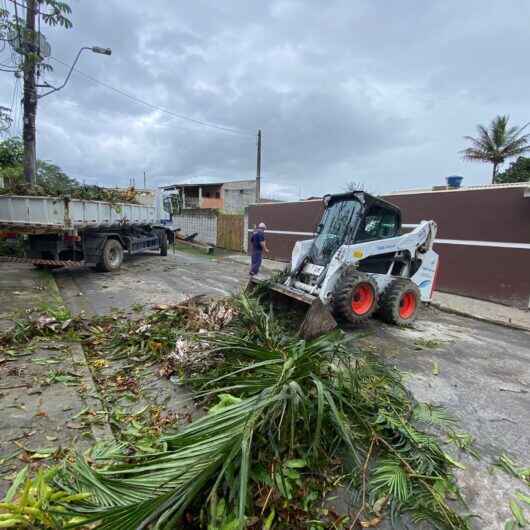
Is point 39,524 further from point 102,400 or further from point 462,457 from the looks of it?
point 462,457

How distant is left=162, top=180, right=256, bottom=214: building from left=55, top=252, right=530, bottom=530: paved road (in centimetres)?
2672

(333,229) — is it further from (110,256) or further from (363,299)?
(110,256)

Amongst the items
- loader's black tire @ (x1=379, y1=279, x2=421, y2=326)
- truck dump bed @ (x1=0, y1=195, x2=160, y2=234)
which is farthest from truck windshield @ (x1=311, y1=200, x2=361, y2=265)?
truck dump bed @ (x1=0, y1=195, x2=160, y2=234)

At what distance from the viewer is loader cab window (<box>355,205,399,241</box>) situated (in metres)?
5.14

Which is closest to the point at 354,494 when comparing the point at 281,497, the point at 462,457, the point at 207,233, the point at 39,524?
the point at 281,497

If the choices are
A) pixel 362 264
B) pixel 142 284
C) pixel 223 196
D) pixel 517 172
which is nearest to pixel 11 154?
pixel 142 284

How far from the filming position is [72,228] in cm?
710

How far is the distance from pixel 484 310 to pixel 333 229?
459cm

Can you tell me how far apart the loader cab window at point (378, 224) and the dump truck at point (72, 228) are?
637 centimetres

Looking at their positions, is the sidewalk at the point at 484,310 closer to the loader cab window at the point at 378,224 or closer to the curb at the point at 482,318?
the curb at the point at 482,318

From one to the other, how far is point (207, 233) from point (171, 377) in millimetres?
17214

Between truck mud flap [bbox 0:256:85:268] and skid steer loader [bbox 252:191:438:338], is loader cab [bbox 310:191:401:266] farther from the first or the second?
truck mud flap [bbox 0:256:85:268]

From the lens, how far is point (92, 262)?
326 inches

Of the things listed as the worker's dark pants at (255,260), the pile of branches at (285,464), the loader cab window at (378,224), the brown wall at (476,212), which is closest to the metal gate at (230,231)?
the worker's dark pants at (255,260)
